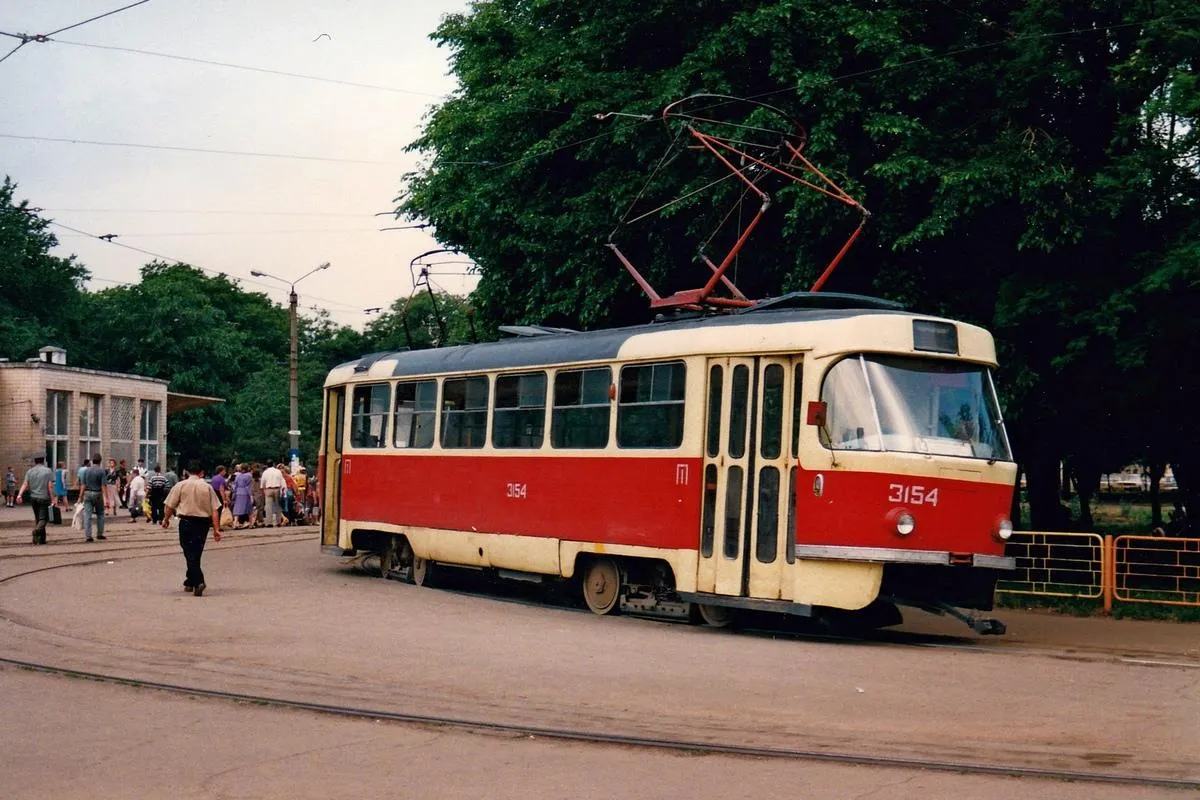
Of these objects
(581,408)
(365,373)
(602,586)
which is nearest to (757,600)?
(602,586)

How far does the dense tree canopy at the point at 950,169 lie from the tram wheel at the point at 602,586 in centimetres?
639

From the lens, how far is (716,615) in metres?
15.8

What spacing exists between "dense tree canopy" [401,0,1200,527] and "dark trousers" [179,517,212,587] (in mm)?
8380

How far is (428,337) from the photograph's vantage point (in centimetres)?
10131

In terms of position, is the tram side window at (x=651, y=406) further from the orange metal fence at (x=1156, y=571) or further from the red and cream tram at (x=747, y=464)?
the orange metal fence at (x=1156, y=571)

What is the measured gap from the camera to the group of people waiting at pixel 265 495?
36.3 meters

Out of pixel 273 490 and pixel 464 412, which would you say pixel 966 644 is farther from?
pixel 273 490

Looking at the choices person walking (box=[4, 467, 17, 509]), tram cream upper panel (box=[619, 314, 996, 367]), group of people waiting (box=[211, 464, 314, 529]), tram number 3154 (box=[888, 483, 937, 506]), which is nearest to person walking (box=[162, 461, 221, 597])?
tram cream upper panel (box=[619, 314, 996, 367])

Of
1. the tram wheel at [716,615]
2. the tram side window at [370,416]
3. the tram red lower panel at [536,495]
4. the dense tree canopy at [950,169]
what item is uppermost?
the dense tree canopy at [950,169]

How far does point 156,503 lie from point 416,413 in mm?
19086

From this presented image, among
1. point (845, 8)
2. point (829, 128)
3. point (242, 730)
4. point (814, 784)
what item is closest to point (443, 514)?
point (829, 128)

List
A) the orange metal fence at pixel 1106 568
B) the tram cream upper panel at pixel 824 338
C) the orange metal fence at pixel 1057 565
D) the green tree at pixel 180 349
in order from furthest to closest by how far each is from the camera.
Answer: the green tree at pixel 180 349 < the orange metal fence at pixel 1057 565 < the orange metal fence at pixel 1106 568 < the tram cream upper panel at pixel 824 338

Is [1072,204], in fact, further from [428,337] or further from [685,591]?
[428,337]

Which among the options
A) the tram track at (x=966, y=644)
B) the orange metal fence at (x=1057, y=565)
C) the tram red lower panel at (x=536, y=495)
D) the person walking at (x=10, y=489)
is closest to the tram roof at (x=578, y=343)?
the tram red lower panel at (x=536, y=495)
